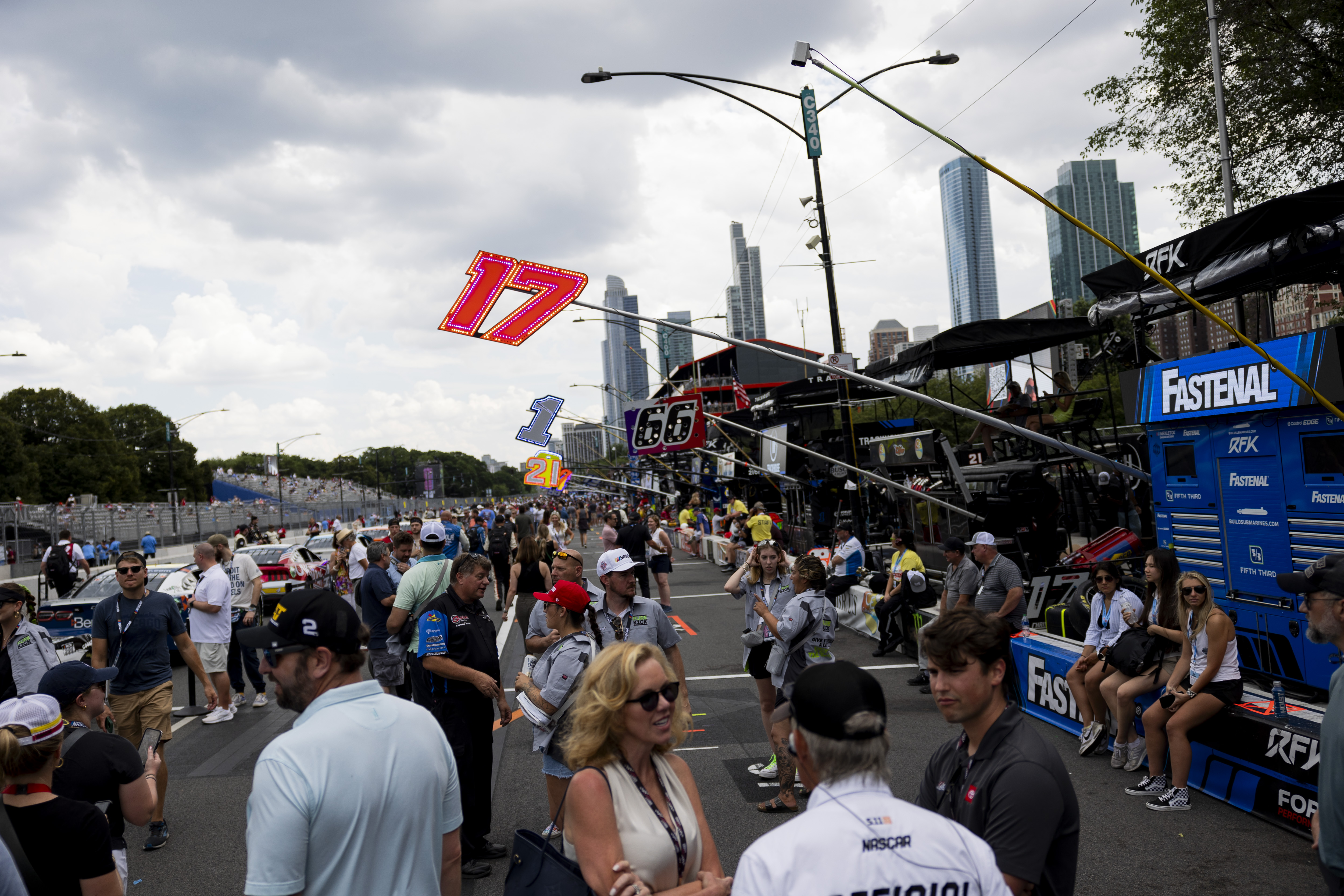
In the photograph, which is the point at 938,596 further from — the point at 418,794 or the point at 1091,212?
the point at 1091,212

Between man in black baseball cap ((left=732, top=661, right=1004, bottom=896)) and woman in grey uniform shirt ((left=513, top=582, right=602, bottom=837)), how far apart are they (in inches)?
108

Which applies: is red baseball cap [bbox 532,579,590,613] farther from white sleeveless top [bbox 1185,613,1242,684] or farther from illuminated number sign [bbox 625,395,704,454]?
illuminated number sign [bbox 625,395,704,454]

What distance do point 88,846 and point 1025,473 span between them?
13881 millimetres

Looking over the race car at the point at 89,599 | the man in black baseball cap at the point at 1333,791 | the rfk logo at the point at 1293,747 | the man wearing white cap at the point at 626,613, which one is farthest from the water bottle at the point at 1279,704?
the race car at the point at 89,599

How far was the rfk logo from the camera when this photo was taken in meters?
5.71

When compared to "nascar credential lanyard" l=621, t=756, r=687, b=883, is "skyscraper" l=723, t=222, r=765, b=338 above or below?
above

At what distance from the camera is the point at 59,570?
23828 mm

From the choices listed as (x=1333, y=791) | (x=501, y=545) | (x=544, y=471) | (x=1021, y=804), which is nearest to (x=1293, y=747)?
(x=1333, y=791)

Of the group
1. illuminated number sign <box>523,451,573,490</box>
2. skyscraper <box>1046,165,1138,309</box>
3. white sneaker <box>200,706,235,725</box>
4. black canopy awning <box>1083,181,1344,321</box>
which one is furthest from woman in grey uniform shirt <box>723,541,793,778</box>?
skyscraper <box>1046,165,1138,309</box>

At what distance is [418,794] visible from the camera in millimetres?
2729

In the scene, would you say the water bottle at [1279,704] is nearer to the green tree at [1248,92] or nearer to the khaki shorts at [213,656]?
the khaki shorts at [213,656]

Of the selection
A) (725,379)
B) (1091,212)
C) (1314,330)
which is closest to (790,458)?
(1314,330)

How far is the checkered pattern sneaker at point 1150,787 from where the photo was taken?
662 cm

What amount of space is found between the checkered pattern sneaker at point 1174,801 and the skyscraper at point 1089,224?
346 feet
